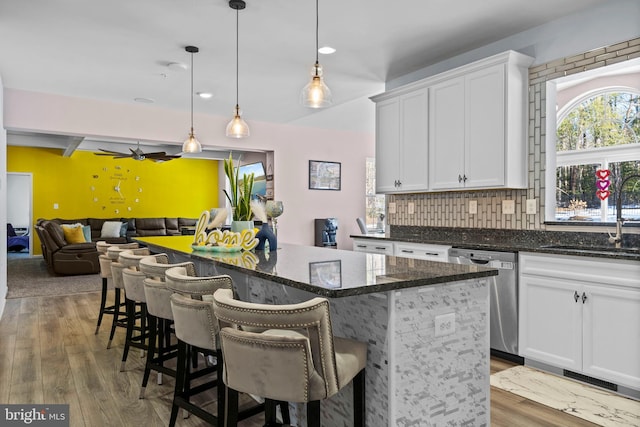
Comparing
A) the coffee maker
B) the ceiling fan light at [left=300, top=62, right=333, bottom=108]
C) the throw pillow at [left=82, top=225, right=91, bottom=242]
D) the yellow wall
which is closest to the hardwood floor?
the ceiling fan light at [left=300, top=62, right=333, bottom=108]

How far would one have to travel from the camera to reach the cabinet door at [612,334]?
261 centimetres

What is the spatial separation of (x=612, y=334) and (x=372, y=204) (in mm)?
6715

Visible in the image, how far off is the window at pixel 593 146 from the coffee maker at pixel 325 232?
392 centimetres

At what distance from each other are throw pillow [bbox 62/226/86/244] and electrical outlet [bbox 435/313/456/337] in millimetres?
8431

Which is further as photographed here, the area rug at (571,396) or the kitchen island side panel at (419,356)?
the area rug at (571,396)

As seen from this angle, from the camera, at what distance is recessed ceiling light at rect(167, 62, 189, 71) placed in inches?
177

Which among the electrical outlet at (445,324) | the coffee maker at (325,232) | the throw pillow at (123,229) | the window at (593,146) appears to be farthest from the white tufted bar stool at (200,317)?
the throw pillow at (123,229)

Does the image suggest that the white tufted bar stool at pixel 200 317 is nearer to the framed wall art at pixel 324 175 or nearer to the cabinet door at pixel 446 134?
the cabinet door at pixel 446 134

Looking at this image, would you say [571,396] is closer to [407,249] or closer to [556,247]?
[556,247]

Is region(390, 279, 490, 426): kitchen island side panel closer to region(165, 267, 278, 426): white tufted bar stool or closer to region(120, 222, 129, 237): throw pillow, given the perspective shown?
region(165, 267, 278, 426): white tufted bar stool

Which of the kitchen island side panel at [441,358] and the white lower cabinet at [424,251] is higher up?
the white lower cabinet at [424,251]

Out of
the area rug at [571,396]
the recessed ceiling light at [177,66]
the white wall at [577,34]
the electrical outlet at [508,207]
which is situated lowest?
the area rug at [571,396]

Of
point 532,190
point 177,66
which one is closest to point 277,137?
point 177,66

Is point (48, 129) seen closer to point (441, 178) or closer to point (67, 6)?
point (67, 6)
